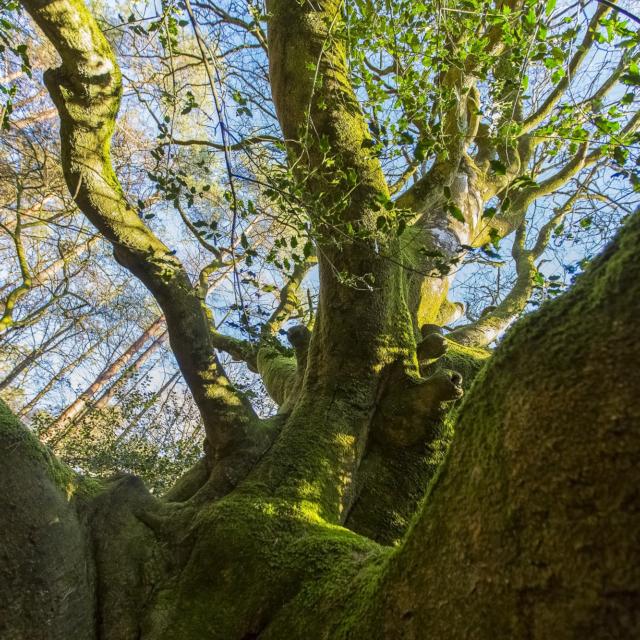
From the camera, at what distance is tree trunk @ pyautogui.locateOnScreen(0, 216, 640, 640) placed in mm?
630

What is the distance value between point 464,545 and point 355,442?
4.34 ft

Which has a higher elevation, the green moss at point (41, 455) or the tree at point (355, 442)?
the tree at point (355, 442)

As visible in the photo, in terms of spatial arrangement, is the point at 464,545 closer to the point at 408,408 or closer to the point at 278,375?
the point at 408,408

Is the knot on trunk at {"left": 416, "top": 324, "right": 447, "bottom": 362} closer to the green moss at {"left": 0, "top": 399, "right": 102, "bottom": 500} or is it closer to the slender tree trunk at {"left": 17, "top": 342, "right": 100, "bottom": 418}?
the green moss at {"left": 0, "top": 399, "right": 102, "bottom": 500}

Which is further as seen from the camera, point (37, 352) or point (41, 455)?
point (37, 352)

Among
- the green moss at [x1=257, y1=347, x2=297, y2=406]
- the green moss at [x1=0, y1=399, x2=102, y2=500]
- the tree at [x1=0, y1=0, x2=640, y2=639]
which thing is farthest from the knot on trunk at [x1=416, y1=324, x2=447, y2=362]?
the green moss at [x1=0, y1=399, x2=102, y2=500]

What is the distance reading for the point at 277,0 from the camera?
261cm

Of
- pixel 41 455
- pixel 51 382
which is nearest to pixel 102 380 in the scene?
pixel 51 382

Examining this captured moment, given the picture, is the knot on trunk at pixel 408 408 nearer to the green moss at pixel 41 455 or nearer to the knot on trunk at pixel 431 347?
the knot on trunk at pixel 431 347

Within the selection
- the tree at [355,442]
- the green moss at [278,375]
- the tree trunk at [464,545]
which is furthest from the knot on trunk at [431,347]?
the tree trunk at [464,545]

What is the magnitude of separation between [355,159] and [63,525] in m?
2.19

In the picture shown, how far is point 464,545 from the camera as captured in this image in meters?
0.81

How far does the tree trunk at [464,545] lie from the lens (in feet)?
2.07

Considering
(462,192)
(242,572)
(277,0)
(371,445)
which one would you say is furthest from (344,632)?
(462,192)
